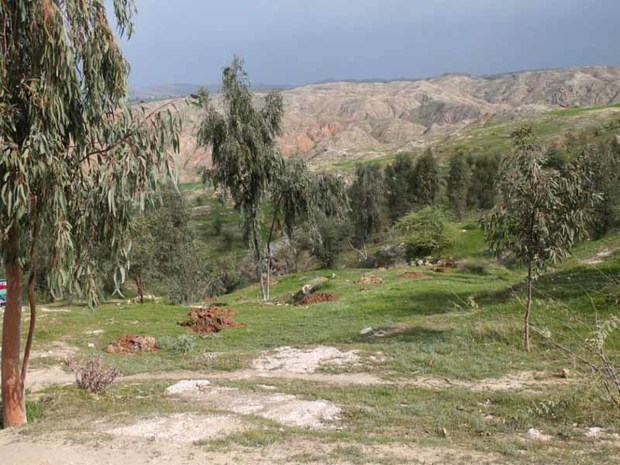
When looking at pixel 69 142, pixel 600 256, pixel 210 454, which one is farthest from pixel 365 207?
pixel 210 454

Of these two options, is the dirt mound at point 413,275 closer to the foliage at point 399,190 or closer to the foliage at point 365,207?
the foliage at point 365,207

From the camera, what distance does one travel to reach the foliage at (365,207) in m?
74.1

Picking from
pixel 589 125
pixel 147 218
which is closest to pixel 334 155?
pixel 589 125

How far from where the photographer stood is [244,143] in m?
29.0

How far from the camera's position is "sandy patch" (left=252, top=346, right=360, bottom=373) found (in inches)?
615

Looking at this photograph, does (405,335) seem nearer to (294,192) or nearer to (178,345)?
(178,345)

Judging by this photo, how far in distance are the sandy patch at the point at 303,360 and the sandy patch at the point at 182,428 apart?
620cm

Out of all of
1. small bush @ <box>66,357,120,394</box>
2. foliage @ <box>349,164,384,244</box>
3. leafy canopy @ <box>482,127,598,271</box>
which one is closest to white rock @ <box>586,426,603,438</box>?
leafy canopy @ <box>482,127,598,271</box>

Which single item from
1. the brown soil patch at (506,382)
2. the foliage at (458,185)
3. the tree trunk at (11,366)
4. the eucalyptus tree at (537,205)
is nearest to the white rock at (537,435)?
the brown soil patch at (506,382)

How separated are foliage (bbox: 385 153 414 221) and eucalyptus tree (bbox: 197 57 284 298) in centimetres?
5059

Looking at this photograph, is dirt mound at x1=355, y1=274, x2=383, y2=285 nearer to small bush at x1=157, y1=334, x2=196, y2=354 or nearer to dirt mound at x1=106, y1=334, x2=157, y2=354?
small bush at x1=157, y1=334, x2=196, y2=354

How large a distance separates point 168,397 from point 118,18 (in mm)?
7193

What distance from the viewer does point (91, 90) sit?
872 centimetres

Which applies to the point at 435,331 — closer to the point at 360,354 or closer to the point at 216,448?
the point at 360,354
